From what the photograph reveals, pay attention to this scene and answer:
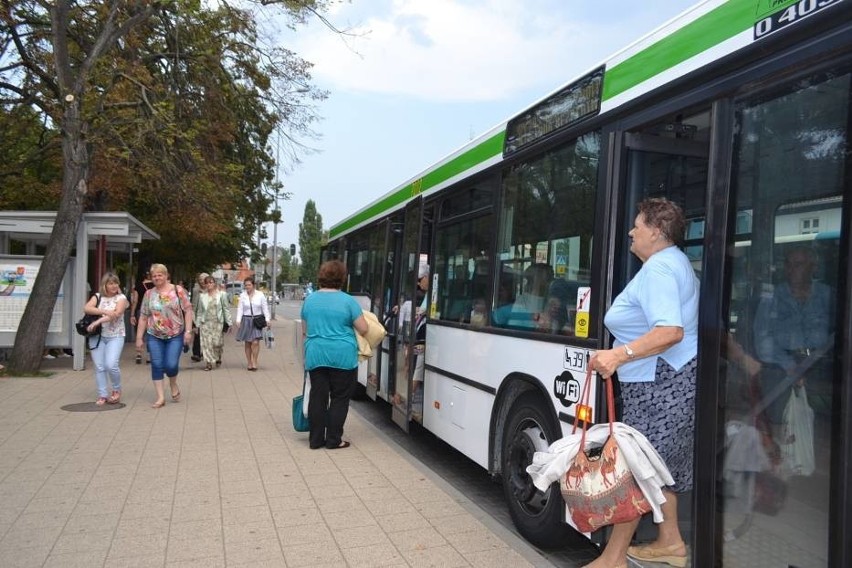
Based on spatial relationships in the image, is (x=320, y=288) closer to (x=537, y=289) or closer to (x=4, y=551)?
(x=537, y=289)

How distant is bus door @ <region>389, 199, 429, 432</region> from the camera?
6.74m

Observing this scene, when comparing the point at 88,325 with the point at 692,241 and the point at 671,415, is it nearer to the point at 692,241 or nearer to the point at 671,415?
the point at 692,241

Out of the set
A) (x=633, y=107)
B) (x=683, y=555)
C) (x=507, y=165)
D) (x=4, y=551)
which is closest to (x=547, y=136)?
(x=507, y=165)

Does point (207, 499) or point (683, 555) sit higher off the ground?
point (683, 555)

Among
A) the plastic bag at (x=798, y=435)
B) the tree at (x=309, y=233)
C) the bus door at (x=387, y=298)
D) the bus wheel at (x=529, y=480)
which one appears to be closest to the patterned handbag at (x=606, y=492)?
the plastic bag at (x=798, y=435)

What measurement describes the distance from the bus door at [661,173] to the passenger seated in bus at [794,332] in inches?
40.6

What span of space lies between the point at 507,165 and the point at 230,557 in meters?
3.17

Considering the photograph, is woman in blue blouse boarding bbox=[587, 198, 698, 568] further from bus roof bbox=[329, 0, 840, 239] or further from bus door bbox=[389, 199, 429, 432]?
bus door bbox=[389, 199, 429, 432]

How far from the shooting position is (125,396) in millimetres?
9695

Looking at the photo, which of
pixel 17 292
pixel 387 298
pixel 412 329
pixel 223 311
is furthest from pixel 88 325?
pixel 17 292

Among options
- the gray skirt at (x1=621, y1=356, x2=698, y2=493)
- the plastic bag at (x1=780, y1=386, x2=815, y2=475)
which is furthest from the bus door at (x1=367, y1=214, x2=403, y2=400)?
the plastic bag at (x1=780, y1=386, x2=815, y2=475)

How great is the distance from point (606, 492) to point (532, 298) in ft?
5.45

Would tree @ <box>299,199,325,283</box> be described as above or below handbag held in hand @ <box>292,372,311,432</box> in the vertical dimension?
above

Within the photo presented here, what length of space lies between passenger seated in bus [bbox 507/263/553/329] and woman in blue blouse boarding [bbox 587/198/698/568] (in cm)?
101
